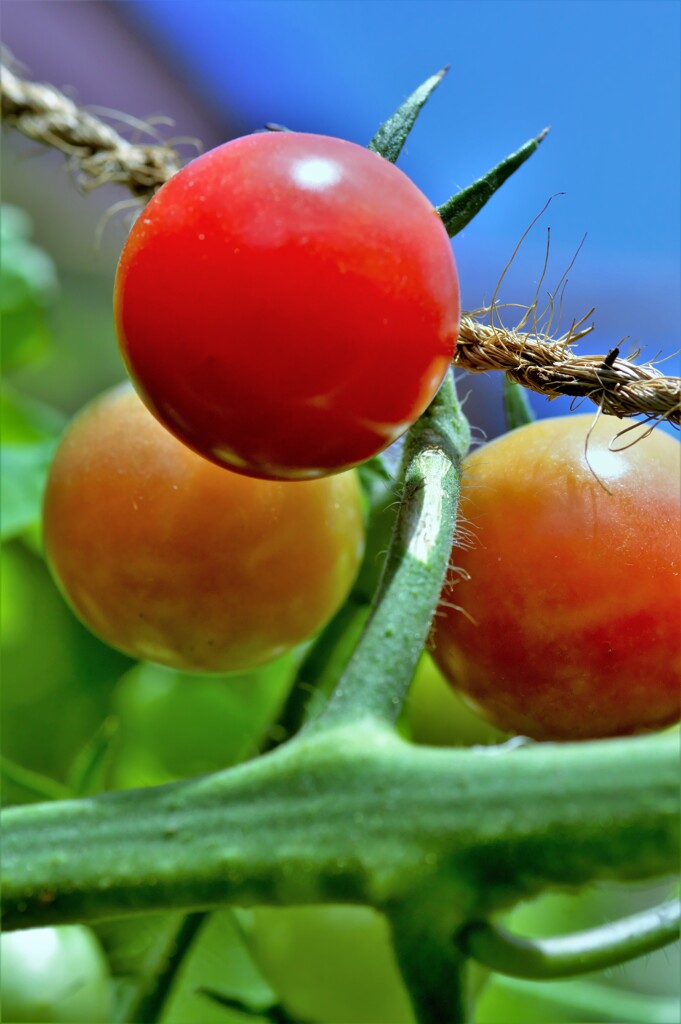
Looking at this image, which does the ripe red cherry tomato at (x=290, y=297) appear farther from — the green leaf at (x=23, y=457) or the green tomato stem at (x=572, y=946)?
the green leaf at (x=23, y=457)

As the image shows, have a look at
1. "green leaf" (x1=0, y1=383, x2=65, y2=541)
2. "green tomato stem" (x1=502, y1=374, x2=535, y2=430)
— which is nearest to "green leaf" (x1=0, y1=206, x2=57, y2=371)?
"green leaf" (x1=0, y1=383, x2=65, y2=541)

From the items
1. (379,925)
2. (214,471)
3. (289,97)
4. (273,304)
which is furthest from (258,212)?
(289,97)

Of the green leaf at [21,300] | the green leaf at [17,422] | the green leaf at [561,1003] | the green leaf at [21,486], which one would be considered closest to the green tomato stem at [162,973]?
the green leaf at [561,1003]

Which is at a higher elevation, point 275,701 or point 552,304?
point 552,304

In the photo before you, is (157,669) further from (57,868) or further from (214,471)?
(57,868)

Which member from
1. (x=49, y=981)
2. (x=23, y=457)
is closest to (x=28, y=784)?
(x=49, y=981)

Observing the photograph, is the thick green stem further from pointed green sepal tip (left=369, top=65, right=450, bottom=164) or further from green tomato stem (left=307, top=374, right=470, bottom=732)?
pointed green sepal tip (left=369, top=65, right=450, bottom=164)

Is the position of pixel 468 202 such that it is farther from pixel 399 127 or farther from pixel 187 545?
pixel 187 545
